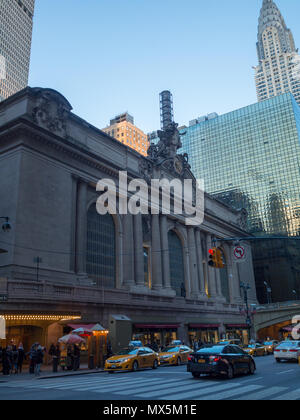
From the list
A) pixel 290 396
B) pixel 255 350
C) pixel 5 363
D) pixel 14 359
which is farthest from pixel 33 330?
pixel 290 396

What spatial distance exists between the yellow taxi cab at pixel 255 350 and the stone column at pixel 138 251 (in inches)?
508

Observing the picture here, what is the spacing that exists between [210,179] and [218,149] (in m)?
8.59

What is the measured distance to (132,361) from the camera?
845 inches

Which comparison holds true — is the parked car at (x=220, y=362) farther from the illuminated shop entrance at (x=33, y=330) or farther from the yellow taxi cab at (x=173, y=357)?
the illuminated shop entrance at (x=33, y=330)

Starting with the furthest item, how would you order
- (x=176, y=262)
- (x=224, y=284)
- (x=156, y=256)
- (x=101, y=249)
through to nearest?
(x=224, y=284) → (x=176, y=262) → (x=156, y=256) → (x=101, y=249)

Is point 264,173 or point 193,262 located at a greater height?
point 264,173

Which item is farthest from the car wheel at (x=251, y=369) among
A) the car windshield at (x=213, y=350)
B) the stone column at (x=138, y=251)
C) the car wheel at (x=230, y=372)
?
the stone column at (x=138, y=251)

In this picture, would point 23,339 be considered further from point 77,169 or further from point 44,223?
point 77,169

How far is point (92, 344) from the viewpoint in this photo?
90.8ft

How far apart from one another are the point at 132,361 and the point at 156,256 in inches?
965

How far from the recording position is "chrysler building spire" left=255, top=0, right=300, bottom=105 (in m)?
172

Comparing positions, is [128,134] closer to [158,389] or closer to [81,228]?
[81,228]

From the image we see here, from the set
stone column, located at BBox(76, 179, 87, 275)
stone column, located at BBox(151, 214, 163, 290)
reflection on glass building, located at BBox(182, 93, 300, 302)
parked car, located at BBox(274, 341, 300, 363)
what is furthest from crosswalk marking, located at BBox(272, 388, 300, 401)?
reflection on glass building, located at BBox(182, 93, 300, 302)
